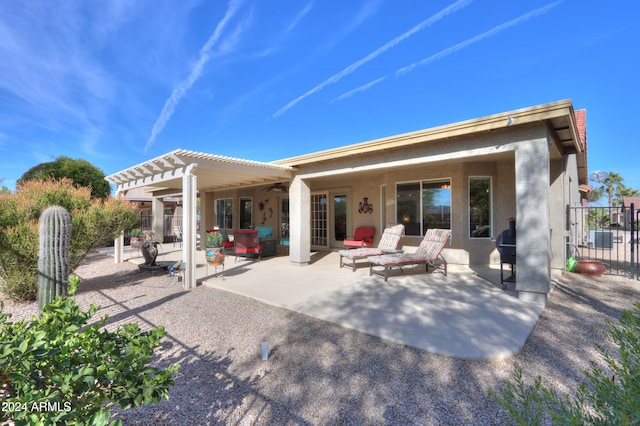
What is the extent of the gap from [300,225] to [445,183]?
452 cm

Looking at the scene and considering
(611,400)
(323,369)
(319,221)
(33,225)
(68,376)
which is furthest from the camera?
(319,221)

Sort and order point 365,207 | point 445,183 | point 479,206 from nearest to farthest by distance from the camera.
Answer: point 479,206 < point 445,183 < point 365,207

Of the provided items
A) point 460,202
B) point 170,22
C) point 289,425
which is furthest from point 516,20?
point 289,425

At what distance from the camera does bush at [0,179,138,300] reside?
5.28 meters

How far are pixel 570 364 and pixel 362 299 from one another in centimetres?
291

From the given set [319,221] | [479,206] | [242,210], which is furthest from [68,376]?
[242,210]

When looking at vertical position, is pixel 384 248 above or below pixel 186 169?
below

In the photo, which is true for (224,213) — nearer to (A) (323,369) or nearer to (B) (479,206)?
(B) (479,206)

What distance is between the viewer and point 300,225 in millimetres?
8680

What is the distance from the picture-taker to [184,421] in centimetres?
223

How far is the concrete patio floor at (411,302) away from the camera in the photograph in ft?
11.6

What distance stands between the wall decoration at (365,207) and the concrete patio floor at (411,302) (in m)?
2.79

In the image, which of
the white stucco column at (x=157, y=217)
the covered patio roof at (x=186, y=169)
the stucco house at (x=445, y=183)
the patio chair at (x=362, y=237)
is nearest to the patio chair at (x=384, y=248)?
the stucco house at (x=445, y=183)

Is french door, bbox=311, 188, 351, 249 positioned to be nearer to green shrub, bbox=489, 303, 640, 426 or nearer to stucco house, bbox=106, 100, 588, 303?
stucco house, bbox=106, 100, 588, 303
